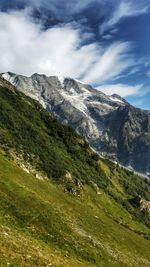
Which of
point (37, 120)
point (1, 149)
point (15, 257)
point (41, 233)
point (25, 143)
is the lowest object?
point (15, 257)

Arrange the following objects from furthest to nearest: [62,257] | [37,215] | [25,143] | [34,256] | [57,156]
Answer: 1. [57,156]
2. [25,143]
3. [37,215]
4. [62,257]
5. [34,256]

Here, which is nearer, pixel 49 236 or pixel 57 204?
pixel 49 236

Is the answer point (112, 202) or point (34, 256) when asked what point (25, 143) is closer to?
point (112, 202)

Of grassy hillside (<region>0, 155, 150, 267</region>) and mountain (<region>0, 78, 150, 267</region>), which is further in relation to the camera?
mountain (<region>0, 78, 150, 267</region>)

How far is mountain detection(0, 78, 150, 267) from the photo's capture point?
142 ft

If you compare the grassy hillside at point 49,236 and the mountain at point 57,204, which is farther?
the mountain at point 57,204

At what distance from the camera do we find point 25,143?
124375 millimetres

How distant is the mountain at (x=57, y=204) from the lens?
1705 inches

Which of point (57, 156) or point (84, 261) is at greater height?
point (57, 156)

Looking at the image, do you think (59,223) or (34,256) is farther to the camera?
(59,223)

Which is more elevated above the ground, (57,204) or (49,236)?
(57,204)

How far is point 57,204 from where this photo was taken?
7956cm

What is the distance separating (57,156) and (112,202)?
2525 cm

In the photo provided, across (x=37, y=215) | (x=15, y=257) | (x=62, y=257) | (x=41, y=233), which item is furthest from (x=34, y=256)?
(x=37, y=215)
